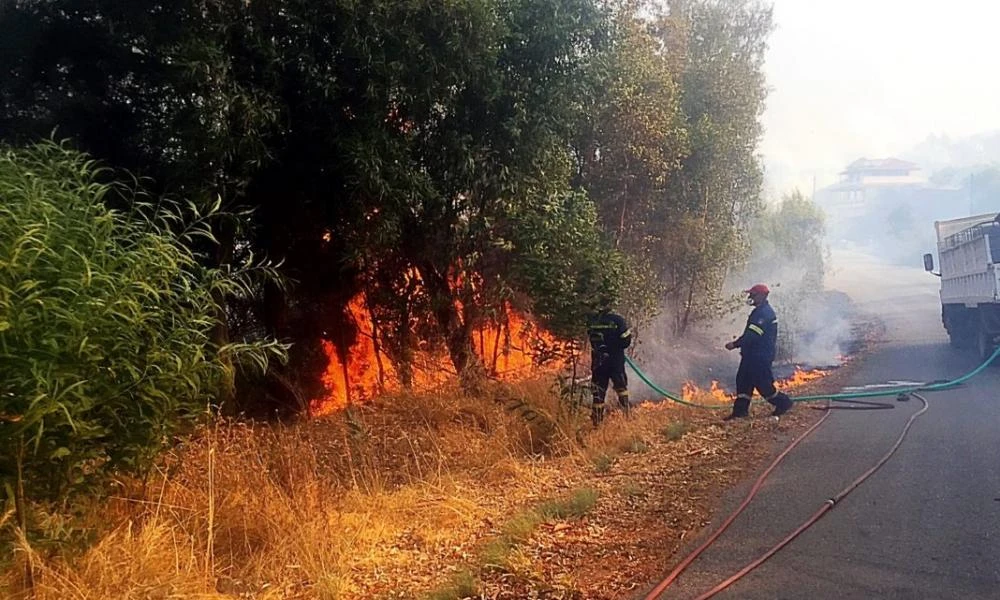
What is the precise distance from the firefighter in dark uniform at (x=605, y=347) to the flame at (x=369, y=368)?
1124mm

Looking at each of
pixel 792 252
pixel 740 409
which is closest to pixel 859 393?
pixel 740 409

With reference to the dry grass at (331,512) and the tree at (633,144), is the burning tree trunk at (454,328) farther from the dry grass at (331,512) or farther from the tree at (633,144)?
the tree at (633,144)

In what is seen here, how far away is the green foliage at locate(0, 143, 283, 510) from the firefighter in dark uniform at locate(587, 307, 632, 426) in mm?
6088

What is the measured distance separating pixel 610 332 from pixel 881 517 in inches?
186

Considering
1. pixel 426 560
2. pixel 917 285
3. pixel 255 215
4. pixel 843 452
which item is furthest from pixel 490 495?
pixel 917 285

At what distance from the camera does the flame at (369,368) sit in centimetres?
1170

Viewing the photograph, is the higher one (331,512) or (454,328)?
(454,328)

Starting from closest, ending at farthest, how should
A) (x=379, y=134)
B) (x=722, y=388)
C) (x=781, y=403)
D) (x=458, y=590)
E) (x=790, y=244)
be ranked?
1. (x=458, y=590)
2. (x=379, y=134)
3. (x=781, y=403)
4. (x=722, y=388)
5. (x=790, y=244)

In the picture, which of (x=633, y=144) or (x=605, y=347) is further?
(x=633, y=144)

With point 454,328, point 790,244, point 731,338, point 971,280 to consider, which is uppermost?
point 790,244

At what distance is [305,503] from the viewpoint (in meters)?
6.02

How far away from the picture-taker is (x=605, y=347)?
1026 cm

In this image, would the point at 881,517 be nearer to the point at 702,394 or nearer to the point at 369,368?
the point at 369,368

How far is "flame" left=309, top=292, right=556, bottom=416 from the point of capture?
1170cm
